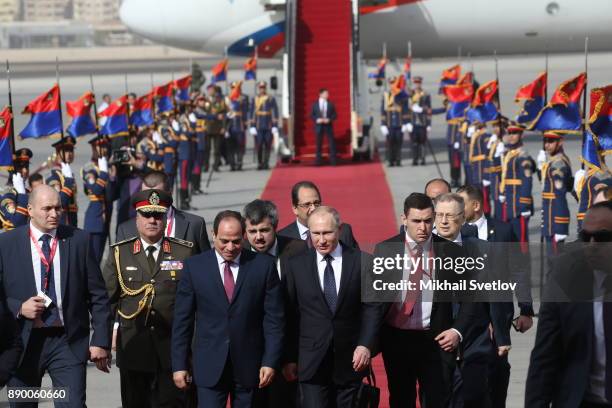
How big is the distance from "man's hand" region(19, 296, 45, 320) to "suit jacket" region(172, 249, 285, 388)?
2.52ft

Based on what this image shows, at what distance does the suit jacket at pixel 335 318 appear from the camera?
7176mm

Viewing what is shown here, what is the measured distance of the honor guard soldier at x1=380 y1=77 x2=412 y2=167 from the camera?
25766 mm

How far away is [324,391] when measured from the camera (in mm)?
7238

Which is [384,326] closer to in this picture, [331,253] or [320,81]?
[331,253]

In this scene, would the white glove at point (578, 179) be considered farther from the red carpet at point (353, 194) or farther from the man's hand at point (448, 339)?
the man's hand at point (448, 339)

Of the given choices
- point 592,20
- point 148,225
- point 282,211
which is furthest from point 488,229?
point 592,20

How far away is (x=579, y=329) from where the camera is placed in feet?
17.5

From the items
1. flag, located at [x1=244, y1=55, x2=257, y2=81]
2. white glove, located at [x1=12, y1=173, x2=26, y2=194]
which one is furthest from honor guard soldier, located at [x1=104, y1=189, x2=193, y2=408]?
flag, located at [x1=244, y1=55, x2=257, y2=81]

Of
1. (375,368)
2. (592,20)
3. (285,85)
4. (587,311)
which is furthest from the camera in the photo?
(592,20)

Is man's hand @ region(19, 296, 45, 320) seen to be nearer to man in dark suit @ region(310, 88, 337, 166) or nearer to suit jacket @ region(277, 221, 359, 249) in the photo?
suit jacket @ region(277, 221, 359, 249)

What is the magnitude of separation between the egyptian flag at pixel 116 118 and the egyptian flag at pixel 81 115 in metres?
1.19

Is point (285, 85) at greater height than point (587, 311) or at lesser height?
greater

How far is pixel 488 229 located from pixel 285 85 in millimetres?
19119

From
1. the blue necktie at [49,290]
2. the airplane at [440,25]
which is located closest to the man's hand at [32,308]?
the blue necktie at [49,290]
